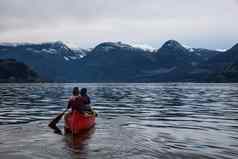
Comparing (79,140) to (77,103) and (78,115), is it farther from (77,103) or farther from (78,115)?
(77,103)

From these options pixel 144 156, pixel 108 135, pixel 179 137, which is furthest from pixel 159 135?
pixel 144 156

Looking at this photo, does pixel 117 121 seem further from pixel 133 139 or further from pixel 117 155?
pixel 117 155

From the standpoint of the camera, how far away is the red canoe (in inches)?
1035

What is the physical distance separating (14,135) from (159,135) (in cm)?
948

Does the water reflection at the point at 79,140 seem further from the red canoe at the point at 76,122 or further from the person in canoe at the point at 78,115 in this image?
the person in canoe at the point at 78,115

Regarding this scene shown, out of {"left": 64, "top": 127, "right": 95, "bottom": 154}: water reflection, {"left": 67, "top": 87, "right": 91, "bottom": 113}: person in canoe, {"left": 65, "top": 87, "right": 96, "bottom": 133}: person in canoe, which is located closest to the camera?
{"left": 64, "top": 127, "right": 95, "bottom": 154}: water reflection

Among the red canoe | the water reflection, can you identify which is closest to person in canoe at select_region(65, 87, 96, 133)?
the red canoe

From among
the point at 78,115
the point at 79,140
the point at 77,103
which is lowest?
the point at 79,140

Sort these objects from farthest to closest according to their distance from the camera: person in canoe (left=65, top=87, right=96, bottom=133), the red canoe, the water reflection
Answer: person in canoe (left=65, top=87, right=96, bottom=133), the red canoe, the water reflection

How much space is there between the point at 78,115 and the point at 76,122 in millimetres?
700

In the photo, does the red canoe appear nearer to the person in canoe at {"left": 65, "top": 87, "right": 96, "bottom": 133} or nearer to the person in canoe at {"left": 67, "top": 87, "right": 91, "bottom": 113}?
the person in canoe at {"left": 65, "top": 87, "right": 96, "bottom": 133}

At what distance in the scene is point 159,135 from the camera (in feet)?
84.7

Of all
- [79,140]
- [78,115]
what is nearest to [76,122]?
[78,115]

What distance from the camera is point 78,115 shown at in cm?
2706
